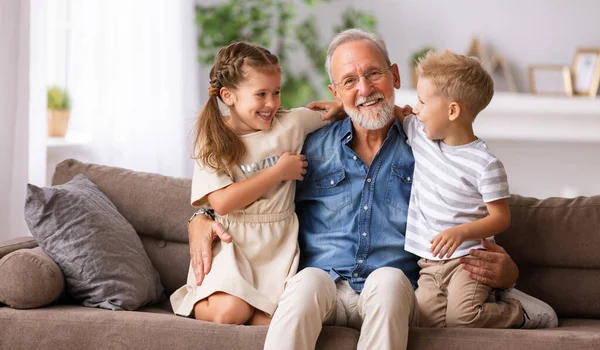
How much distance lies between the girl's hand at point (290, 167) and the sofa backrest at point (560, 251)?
70cm

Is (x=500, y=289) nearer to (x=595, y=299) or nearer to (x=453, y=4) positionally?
(x=595, y=299)

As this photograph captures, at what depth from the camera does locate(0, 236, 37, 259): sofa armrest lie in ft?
7.97

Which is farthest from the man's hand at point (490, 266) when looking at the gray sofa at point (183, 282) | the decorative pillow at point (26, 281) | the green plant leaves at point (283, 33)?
the green plant leaves at point (283, 33)

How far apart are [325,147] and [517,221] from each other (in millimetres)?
671

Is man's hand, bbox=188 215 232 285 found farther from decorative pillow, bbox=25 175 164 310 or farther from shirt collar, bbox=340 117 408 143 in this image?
shirt collar, bbox=340 117 408 143

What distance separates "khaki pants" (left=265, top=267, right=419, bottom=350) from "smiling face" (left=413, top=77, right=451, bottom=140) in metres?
0.42

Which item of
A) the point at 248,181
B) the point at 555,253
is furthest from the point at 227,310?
the point at 555,253

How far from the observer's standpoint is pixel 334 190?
2494mm

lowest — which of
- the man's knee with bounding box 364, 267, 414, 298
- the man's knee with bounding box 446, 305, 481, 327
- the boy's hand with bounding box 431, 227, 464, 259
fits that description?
the man's knee with bounding box 446, 305, 481, 327

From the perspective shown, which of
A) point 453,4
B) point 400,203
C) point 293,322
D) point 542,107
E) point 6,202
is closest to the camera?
point 293,322

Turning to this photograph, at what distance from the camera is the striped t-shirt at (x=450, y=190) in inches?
86.2

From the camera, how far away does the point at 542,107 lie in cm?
535

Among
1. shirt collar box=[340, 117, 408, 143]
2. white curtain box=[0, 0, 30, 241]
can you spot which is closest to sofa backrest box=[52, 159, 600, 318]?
shirt collar box=[340, 117, 408, 143]

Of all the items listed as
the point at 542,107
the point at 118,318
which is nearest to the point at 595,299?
the point at 118,318
